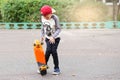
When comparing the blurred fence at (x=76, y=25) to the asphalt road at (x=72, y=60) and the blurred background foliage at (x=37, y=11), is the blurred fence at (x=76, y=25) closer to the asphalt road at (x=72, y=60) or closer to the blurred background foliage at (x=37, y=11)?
the blurred background foliage at (x=37, y=11)

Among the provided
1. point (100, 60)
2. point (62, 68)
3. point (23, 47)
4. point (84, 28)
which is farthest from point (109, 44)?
point (84, 28)

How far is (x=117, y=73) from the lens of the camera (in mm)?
8203


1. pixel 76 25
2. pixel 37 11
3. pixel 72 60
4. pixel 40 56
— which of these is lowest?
pixel 76 25

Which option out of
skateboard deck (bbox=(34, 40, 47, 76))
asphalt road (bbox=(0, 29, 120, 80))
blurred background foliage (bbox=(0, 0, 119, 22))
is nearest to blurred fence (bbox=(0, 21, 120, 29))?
blurred background foliage (bbox=(0, 0, 119, 22))

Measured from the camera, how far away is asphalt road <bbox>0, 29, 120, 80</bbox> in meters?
8.04

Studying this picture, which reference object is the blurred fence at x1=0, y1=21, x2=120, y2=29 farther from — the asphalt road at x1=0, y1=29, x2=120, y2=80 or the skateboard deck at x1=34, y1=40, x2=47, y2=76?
the skateboard deck at x1=34, y1=40, x2=47, y2=76

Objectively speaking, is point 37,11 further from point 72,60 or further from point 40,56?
point 40,56

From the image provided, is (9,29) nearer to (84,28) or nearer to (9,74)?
(84,28)

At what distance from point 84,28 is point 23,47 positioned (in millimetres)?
8298

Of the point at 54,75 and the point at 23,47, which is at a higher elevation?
the point at 54,75

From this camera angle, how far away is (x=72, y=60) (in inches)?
392

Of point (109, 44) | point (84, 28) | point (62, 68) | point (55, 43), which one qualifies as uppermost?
point (55, 43)

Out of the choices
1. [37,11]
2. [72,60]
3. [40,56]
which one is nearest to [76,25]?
[37,11]

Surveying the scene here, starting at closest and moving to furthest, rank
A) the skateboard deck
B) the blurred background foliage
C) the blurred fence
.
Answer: the skateboard deck < the blurred fence < the blurred background foliage
